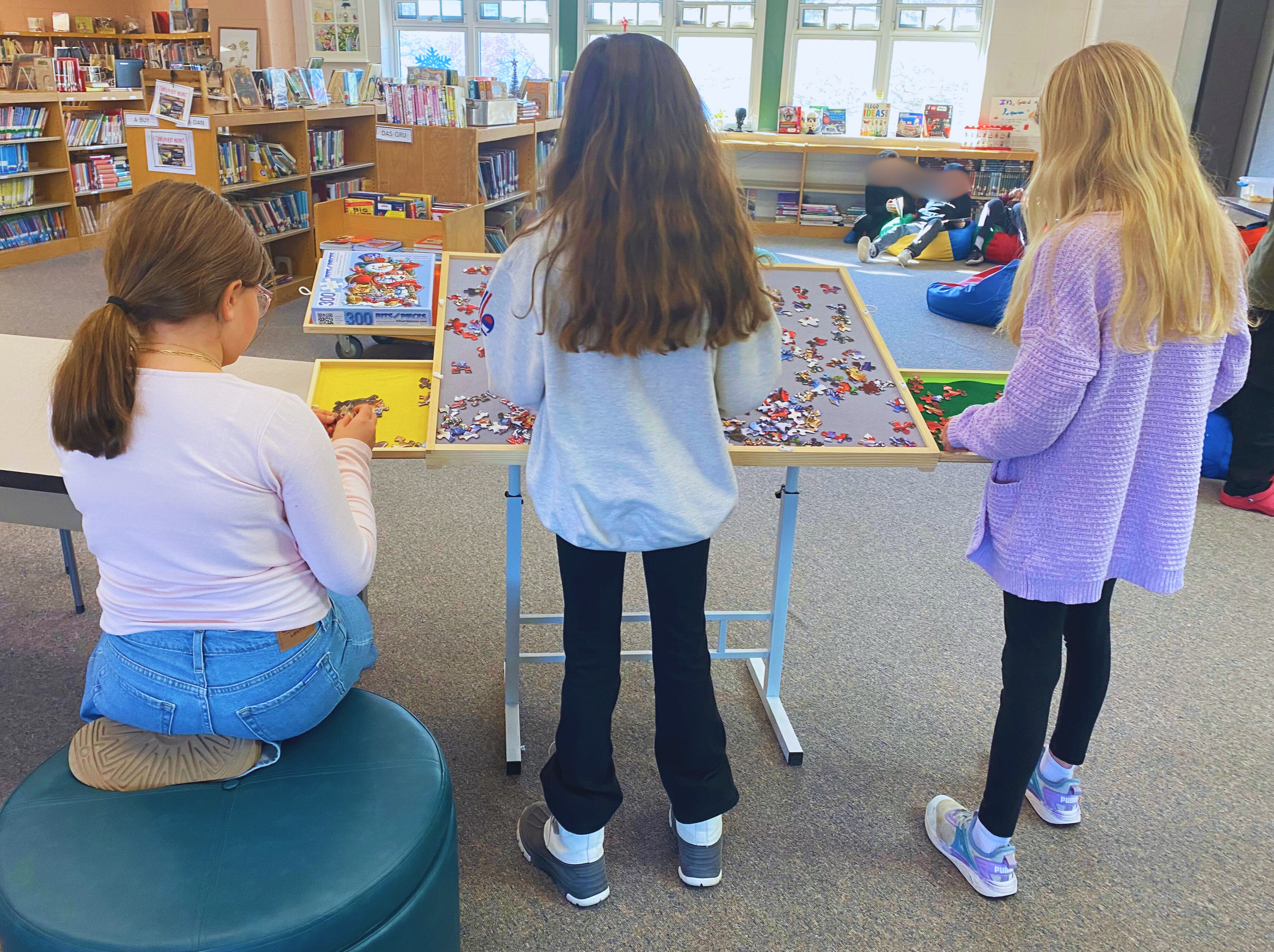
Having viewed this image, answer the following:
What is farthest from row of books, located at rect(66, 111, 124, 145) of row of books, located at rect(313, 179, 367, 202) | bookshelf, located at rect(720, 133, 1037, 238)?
bookshelf, located at rect(720, 133, 1037, 238)

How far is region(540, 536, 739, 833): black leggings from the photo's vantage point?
1.53m

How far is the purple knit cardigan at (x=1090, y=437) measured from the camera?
1359 millimetres

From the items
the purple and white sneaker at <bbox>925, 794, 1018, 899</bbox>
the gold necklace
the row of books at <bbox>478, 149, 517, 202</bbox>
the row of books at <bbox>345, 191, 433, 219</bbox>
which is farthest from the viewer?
the row of books at <bbox>478, 149, 517, 202</bbox>

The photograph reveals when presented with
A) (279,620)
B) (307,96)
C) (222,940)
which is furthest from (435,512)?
(307,96)

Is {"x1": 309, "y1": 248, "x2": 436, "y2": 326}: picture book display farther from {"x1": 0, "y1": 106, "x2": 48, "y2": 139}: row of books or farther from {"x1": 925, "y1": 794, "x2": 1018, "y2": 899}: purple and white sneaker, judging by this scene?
{"x1": 0, "y1": 106, "x2": 48, "y2": 139}: row of books

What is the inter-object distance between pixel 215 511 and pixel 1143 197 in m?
1.29

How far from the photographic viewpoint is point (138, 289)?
47.3 inches

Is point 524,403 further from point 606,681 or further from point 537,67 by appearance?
point 537,67

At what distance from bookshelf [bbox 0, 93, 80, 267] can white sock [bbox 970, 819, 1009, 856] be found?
7.24 meters

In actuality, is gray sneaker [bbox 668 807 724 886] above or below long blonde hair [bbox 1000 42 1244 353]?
below

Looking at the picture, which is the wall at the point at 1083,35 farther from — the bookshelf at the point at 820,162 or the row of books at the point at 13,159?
the row of books at the point at 13,159

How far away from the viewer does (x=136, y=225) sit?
120cm

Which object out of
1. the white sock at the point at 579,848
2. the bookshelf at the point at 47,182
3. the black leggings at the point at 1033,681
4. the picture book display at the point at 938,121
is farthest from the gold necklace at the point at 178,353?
the picture book display at the point at 938,121

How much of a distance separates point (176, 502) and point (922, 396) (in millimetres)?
1440
